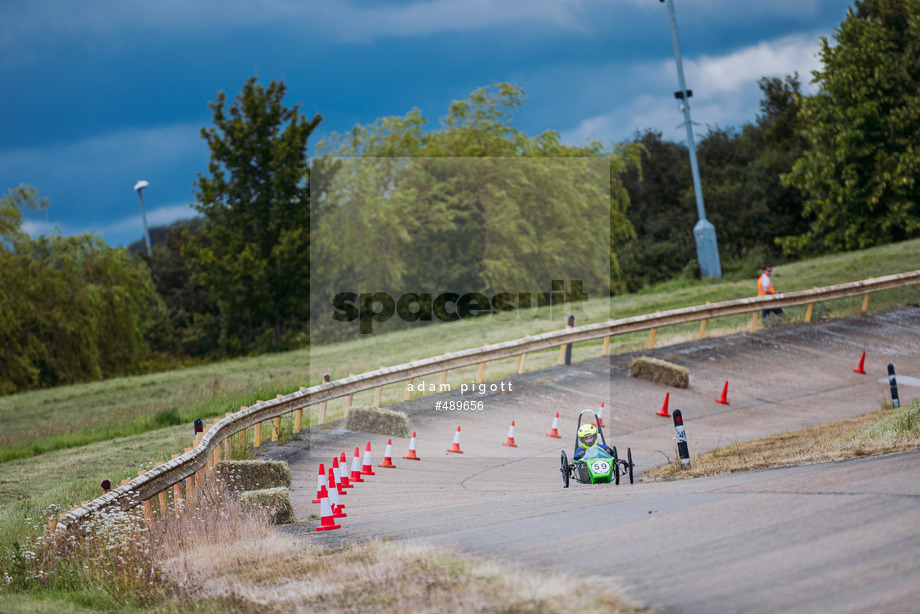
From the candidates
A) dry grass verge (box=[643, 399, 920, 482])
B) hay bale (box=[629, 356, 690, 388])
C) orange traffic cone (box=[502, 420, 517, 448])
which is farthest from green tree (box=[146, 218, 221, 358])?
dry grass verge (box=[643, 399, 920, 482])

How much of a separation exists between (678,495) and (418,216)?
38.4m

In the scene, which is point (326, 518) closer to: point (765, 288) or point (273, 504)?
point (273, 504)

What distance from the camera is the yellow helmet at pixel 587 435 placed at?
471 inches

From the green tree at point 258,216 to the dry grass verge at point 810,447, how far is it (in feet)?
128

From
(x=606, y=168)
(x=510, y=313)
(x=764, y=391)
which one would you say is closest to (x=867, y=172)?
(x=606, y=168)

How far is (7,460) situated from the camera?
1917 centimetres

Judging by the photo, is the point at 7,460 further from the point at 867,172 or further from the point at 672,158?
the point at 672,158

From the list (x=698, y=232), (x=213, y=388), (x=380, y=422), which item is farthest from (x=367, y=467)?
(x=698, y=232)

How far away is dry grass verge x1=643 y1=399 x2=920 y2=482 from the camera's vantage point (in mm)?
11008

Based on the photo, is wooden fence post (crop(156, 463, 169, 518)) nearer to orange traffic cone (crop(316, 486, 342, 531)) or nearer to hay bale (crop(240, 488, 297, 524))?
hay bale (crop(240, 488, 297, 524))

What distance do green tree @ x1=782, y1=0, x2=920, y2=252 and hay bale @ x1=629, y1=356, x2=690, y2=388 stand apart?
3121 centimetres

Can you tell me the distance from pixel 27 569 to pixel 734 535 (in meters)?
6.25

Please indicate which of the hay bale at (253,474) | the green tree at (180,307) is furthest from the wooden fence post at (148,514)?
the green tree at (180,307)

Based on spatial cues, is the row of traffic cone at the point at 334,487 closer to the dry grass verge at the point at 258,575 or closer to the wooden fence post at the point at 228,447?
the dry grass verge at the point at 258,575
